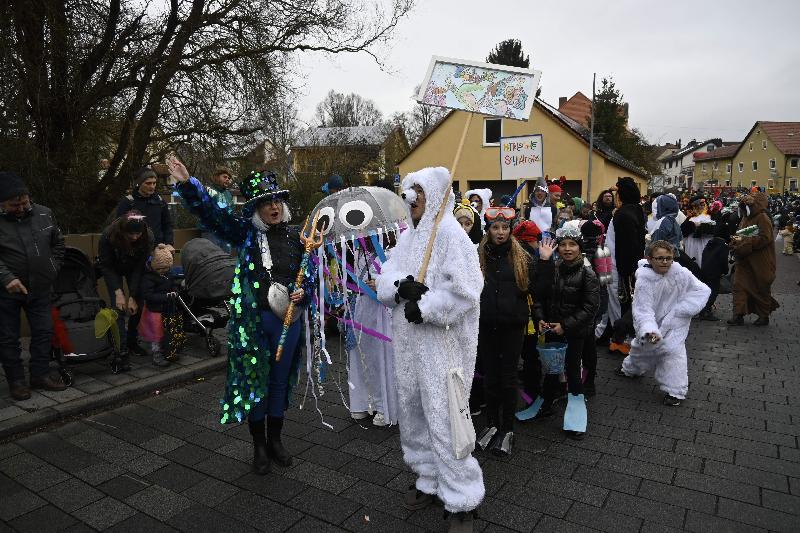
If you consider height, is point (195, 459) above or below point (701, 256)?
below

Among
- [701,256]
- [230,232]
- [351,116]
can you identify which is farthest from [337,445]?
[351,116]

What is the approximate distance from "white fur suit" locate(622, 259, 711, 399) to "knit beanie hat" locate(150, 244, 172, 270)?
15.8 ft

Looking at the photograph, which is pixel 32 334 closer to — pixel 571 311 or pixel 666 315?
pixel 571 311

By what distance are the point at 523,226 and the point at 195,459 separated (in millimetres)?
3303

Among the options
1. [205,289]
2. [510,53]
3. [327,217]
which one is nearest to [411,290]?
[327,217]

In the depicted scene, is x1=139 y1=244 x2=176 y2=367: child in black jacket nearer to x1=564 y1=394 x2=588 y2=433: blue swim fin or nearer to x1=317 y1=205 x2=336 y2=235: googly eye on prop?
x1=317 y1=205 x2=336 y2=235: googly eye on prop

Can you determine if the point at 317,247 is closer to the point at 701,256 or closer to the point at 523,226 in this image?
the point at 523,226

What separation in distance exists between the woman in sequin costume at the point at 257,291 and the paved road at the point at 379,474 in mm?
490

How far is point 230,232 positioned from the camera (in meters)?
3.60

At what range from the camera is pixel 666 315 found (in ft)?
17.5

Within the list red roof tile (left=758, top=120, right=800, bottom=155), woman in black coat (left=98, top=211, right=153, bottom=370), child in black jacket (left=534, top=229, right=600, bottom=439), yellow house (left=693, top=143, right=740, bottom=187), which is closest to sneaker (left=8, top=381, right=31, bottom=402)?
woman in black coat (left=98, top=211, right=153, bottom=370)

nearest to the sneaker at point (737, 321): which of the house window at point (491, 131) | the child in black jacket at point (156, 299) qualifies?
the child in black jacket at point (156, 299)

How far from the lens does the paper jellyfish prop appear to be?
4523mm

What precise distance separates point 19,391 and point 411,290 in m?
4.03
